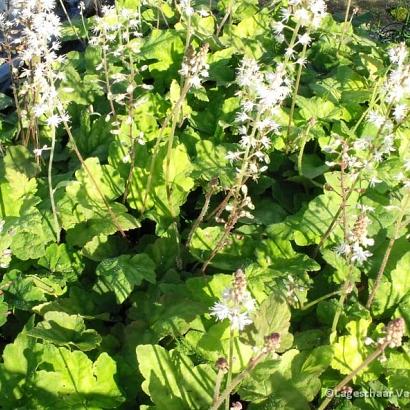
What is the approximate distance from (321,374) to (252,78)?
54.5 inches

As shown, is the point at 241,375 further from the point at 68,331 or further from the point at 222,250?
the point at 222,250

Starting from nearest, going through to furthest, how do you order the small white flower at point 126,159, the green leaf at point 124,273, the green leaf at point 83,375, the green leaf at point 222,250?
1. the green leaf at point 83,375
2. the green leaf at point 124,273
3. the green leaf at point 222,250
4. the small white flower at point 126,159

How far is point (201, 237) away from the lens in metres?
2.99

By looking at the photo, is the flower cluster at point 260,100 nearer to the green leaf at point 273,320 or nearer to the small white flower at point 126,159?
the green leaf at point 273,320

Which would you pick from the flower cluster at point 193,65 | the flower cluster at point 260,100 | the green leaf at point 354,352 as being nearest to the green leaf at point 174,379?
the green leaf at point 354,352

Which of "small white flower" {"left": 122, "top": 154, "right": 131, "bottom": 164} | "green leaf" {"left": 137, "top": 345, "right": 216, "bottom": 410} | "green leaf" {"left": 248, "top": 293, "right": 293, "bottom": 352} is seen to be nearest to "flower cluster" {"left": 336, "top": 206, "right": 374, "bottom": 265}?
"green leaf" {"left": 248, "top": 293, "right": 293, "bottom": 352}

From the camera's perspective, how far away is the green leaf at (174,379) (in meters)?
2.31

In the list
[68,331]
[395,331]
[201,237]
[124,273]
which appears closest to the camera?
[395,331]

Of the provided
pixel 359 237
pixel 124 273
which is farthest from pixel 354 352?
pixel 124 273

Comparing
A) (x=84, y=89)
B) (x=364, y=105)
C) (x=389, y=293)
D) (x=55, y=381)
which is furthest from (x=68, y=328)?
(x=364, y=105)

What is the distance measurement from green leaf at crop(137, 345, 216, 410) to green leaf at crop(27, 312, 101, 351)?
0.31 meters

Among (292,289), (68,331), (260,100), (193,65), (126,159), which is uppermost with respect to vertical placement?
(193,65)

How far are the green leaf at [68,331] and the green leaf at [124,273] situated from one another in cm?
22

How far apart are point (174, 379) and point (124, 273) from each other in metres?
0.63
